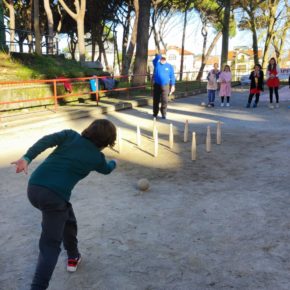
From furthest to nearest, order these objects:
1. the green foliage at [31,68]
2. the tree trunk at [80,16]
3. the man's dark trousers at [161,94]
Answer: the tree trunk at [80,16], the green foliage at [31,68], the man's dark trousers at [161,94]

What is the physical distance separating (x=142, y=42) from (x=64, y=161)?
17.0 metres

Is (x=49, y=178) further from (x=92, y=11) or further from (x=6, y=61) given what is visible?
(x=92, y=11)

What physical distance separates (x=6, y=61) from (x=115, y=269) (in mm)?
13832

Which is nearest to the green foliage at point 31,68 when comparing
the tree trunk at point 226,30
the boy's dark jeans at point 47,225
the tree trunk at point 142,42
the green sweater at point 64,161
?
the tree trunk at point 142,42

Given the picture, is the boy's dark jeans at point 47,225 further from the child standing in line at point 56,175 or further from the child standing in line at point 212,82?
the child standing in line at point 212,82

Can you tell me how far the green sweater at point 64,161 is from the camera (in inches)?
105

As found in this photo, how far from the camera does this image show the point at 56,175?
105 inches

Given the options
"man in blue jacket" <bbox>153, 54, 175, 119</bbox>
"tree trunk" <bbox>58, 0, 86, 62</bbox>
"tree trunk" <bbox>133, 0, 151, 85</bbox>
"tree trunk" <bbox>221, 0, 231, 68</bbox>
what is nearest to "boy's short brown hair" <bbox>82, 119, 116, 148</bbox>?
"man in blue jacket" <bbox>153, 54, 175, 119</bbox>

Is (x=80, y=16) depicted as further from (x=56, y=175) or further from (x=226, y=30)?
(x=56, y=175)

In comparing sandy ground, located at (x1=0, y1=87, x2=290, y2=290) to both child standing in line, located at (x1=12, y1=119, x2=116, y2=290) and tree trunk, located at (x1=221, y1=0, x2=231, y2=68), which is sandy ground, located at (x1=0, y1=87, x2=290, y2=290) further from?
tree trunk, located at (x1=221, y1=0, x2=231, y2=68)

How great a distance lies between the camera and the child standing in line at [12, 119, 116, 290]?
2645 mm

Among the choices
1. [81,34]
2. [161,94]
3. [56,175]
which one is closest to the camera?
[56,175]

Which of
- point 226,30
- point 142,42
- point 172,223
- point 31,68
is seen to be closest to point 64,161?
point 172,223

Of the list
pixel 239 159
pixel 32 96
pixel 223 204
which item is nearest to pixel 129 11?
pixel 32 96
